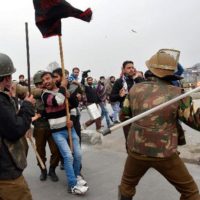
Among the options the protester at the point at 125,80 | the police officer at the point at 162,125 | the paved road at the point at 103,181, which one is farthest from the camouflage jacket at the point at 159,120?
the protester at the point at 125,80

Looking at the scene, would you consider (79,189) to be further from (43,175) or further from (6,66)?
(6,66)

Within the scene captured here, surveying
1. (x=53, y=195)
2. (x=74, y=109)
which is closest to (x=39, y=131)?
(x=74, y=109)

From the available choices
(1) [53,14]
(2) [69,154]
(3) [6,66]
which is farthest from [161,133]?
(1) [53,14]

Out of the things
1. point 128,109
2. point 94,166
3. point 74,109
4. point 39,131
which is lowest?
point 94,166

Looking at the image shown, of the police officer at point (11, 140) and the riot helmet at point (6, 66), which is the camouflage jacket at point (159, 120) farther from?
the riot helmet at point (6, 66)

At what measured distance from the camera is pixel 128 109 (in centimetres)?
383

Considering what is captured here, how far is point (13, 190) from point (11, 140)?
405 mm

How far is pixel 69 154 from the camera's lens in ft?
16.3

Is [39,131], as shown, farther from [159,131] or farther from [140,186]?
[159,131]

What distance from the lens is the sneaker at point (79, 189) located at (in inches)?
193

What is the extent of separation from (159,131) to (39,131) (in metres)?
2.75

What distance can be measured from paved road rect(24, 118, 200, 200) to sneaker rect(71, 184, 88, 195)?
0.06 metres

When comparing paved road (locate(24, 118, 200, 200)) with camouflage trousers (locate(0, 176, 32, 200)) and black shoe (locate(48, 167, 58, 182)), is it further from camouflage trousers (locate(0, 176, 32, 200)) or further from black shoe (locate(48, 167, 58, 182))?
camouflage trousers (locate(0, 176, 32, 200))

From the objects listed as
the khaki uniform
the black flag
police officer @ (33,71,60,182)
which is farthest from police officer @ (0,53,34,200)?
police officer @ (33,71,60,182)
